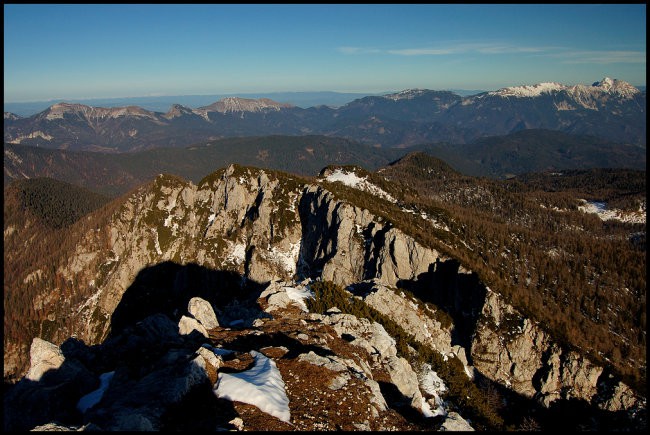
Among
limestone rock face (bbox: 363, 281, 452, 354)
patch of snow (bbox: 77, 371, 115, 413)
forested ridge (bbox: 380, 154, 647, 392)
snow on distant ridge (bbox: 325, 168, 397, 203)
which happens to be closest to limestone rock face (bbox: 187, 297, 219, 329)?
patch of snow (bbox: 77, 371, 115, 413)

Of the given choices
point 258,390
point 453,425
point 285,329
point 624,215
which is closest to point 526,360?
point 453,425

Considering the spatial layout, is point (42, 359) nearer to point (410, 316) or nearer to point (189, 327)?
point (189, 327)

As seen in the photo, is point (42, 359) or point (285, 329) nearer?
point (42, 359)

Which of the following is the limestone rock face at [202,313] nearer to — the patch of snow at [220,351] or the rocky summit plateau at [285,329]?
the rocky summit plateau at [285,329]

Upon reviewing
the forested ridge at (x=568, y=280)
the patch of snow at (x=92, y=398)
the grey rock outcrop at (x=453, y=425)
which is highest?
the patch of snow at (x=92, y=398)

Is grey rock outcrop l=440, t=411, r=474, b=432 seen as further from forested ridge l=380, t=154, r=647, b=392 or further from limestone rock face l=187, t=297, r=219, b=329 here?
forested ridge l=380, t=154, r=647, b=392

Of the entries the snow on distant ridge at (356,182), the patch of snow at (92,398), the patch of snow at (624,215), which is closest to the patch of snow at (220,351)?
the patch of snow at (92,398)
